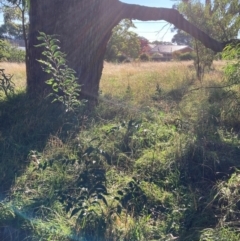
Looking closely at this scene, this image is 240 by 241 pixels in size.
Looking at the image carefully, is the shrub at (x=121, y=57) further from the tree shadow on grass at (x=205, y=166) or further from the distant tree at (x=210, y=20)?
the tree shadow on grass at (x=205, y=166)

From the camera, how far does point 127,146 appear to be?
530cm

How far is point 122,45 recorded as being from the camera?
33.5 m

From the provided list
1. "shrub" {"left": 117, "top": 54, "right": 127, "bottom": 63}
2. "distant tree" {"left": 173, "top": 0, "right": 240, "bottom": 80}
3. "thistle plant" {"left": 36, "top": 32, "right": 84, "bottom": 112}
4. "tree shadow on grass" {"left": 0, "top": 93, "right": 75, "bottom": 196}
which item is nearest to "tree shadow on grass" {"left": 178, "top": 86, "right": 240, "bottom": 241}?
"thistle plant" {"left": 36, "top": 32, "right": 84, "bottom": 112}

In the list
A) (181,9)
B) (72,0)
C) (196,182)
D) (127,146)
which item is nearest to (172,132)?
(127,146)

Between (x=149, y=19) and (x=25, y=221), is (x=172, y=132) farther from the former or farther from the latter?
(x=149, y=19)

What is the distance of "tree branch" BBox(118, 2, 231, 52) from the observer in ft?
26.4

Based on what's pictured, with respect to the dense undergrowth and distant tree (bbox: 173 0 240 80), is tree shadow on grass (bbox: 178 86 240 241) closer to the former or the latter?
the dense undergrowth

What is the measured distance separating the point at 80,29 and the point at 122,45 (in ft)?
87.0

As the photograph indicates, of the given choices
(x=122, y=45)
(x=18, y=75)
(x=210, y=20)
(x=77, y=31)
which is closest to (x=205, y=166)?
(x=77, y=31)

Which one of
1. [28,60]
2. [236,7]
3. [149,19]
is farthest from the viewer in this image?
[236,7]

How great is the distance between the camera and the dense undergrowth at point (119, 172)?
11.7 ft

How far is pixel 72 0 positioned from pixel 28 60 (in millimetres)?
1476

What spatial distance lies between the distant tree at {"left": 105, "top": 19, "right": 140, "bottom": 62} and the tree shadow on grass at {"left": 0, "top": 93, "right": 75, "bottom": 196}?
991 inches

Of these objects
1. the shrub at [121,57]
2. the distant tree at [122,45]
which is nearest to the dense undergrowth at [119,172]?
the distant tree at [122,45]
